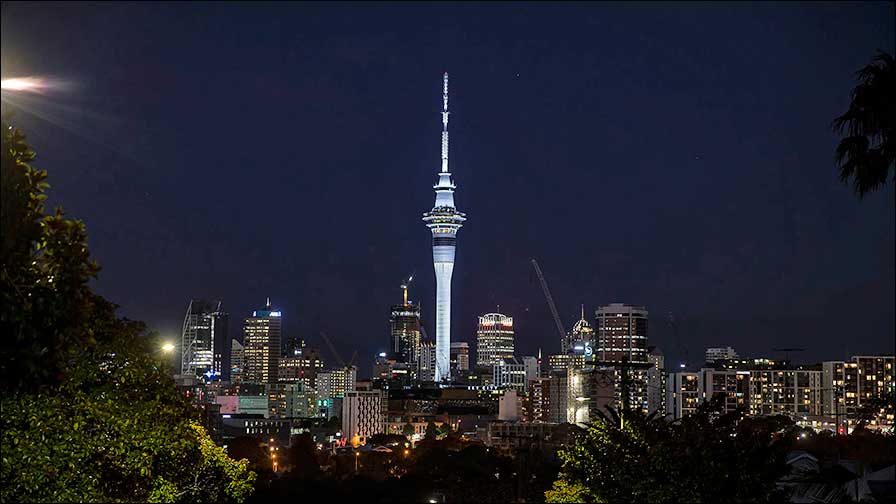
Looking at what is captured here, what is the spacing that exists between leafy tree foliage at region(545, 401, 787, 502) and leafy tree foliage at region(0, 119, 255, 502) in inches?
225

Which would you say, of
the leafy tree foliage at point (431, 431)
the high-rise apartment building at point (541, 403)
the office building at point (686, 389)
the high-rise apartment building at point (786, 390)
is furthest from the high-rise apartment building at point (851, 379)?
the leafy tree foliage at point (431, 431)

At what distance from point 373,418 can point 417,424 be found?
19.7 ft

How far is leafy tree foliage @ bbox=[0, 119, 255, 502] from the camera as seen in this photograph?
9797mm

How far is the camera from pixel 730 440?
18.7 meters

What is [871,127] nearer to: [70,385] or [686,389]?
[70,385]

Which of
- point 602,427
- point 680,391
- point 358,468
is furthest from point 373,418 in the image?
point 602,427

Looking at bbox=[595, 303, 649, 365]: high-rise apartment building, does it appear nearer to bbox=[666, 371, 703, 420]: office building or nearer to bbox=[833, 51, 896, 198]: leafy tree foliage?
bbox=[666, 371, 703, 420]: office building

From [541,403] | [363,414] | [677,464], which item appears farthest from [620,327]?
[677,464]

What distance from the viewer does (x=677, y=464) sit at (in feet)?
56.4

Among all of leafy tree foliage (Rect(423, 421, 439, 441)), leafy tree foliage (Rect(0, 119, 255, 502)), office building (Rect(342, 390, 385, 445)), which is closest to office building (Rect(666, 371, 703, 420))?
leafy tree foliage (Rect(423, 421, 439, 441))

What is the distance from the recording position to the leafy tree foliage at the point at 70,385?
9797mm

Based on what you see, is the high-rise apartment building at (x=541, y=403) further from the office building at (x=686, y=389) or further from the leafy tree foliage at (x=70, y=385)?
the leafy tree foliage at (x=70, y=385)

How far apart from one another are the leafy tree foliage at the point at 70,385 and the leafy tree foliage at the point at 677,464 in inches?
225

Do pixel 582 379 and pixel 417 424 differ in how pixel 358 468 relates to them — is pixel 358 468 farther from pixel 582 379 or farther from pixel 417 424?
pixel 417 424
